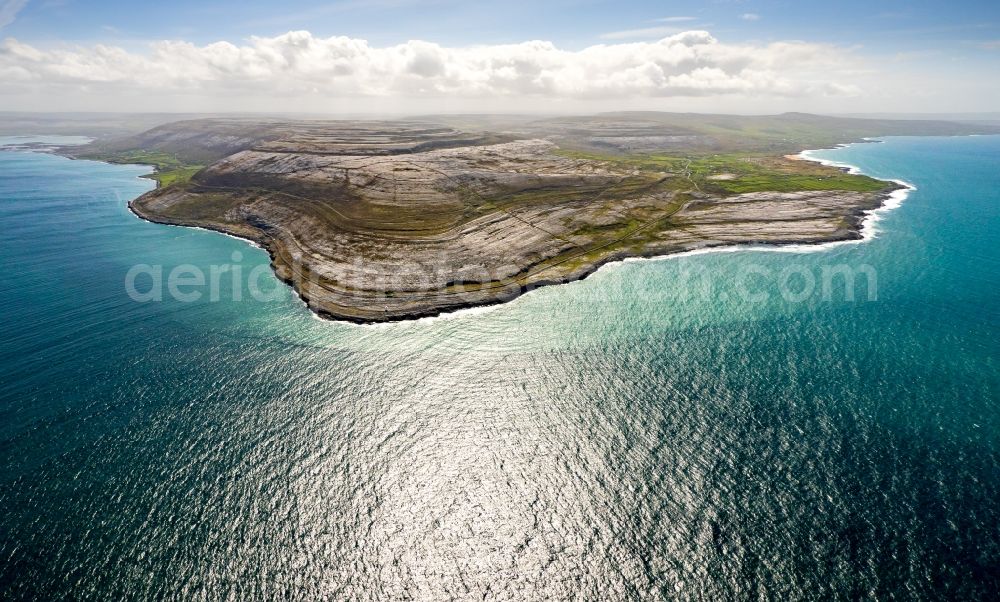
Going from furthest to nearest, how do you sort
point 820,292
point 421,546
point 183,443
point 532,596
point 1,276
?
point 1,276 → point 820,292 → point 183,443 → point 421,546 → point 532,596

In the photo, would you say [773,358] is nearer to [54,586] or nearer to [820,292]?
[820,292]

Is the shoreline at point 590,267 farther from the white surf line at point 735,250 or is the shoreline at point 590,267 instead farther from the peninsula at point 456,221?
the peninsula at point 456,221

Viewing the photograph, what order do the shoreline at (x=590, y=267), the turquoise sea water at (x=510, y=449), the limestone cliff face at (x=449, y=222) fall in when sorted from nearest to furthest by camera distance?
the turquoise sea water at (x=510, y=449)
the shoreline at (x=590, y=267)
the limestone cliff face at (x=449, y=222)

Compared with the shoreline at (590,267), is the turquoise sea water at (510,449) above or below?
below

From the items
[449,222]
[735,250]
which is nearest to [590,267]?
[735,250]

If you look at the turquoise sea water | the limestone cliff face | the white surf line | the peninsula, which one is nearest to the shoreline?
the white surf line

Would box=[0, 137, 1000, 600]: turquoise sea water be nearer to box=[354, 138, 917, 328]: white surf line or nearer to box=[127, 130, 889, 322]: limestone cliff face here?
box=[354, 138, 917, 328]: white surf line

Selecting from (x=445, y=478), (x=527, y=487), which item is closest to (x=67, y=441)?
(x=445, y=478)

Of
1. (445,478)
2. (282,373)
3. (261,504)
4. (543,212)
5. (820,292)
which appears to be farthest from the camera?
(543,212)

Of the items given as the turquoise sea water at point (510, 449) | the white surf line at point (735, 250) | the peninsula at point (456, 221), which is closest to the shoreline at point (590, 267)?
the white surf line at point (735, 250)
